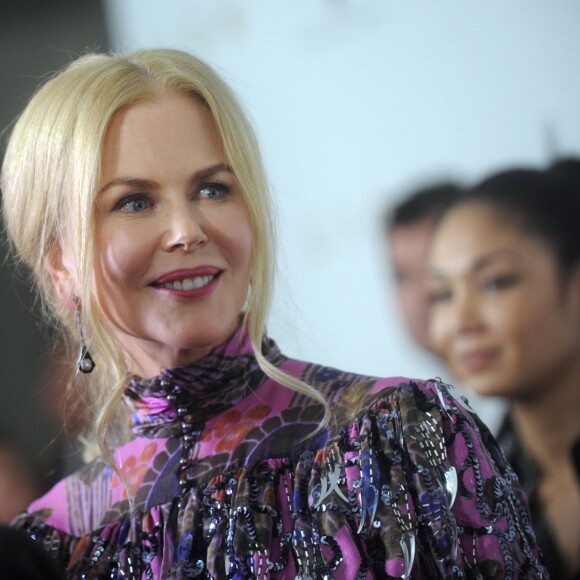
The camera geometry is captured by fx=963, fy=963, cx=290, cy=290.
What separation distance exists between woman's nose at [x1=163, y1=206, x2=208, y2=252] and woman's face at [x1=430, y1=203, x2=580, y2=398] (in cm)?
60

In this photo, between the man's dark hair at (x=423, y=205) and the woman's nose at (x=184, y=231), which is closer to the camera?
the woman's nose at (x=184, y=231)

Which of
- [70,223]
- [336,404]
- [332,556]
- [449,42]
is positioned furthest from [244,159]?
[449,42]

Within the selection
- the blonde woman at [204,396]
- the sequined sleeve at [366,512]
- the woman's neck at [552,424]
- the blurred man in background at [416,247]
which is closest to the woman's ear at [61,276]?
the blonde woman at [204,396]

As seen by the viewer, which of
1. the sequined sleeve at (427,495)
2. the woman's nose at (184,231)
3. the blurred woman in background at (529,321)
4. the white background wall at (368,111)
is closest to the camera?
the sequined sleeve at (427,495)

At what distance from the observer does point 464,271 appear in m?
1.67

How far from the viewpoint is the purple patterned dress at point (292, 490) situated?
1.11m

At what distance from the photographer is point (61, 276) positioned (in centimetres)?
135

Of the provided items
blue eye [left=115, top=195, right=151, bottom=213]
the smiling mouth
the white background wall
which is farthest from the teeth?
the white background wall

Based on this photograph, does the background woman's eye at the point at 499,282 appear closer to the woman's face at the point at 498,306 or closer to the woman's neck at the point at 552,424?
the woman's face at the point at 498,306

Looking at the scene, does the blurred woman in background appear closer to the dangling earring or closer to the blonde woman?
the blonde woman

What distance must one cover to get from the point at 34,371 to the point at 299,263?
0.69 m

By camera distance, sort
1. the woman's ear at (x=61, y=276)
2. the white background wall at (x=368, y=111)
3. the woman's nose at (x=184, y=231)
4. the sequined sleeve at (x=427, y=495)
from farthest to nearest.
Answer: the white background wall at (x=368, y=111), the woman's ear at (x=61, y=276), the woman's nose at (x=184, y=231), the sequined sleeve at (x=427, y=495)

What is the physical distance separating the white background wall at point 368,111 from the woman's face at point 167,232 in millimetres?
340

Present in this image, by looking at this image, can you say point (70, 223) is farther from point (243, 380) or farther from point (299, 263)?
point (299, 263)
